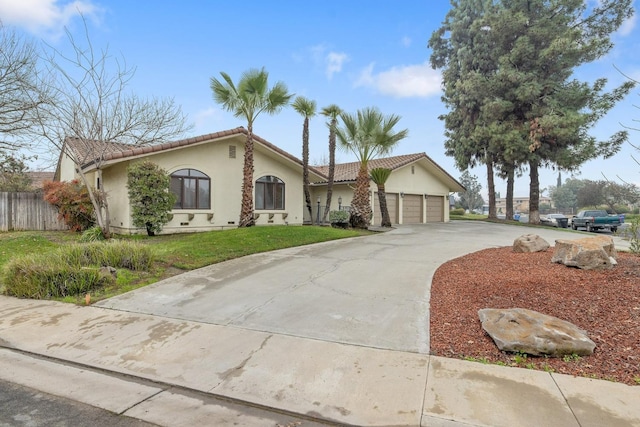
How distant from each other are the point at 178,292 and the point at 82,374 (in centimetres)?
271

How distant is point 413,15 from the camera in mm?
12125

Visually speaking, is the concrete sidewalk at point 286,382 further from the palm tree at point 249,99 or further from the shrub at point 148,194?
the palm tree at point 249,99

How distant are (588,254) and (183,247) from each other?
31.7 feet

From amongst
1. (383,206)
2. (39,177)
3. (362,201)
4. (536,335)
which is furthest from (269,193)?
(39,177)

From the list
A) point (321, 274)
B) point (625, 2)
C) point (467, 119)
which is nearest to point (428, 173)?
point (467, 119)

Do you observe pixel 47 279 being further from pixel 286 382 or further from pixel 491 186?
pixel 491 186

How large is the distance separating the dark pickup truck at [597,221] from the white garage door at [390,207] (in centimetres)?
1342

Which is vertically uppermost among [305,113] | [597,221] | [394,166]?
[305,113]

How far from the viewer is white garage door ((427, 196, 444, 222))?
22750mm

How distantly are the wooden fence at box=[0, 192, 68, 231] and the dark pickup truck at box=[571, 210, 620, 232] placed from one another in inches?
1188

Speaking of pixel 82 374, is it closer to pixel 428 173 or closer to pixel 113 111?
pixel 113 111

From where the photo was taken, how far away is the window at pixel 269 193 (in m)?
16.3

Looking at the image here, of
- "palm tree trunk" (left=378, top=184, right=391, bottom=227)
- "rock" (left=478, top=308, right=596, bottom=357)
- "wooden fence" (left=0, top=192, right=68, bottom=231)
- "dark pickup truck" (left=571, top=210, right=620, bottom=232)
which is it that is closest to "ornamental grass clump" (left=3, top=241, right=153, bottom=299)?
"rock" (left=478, top=308, right=596, bottom=357)

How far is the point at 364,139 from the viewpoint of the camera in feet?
51.8
